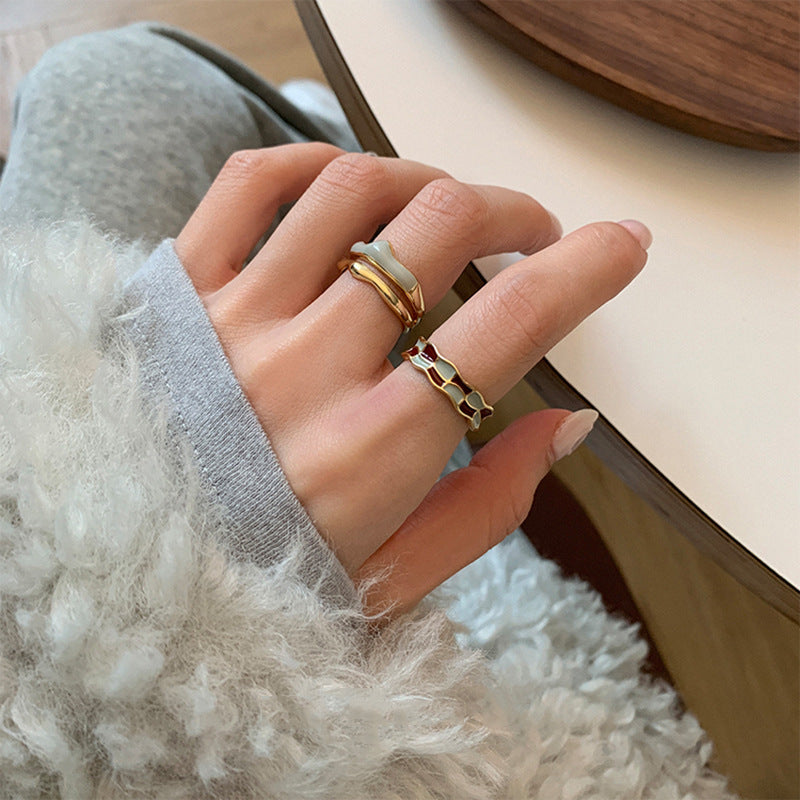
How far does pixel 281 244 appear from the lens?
400 mm

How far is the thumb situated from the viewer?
365 mm

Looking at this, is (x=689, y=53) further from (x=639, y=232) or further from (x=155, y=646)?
(x=155, y=646)

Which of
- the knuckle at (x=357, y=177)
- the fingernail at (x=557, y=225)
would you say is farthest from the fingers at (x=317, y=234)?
the fingernail at (x=557, y=225)

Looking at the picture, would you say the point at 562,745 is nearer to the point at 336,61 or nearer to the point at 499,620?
the point at 499,620

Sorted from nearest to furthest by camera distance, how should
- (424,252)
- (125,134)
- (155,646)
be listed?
(155,646)
(424,252)
(125,134)

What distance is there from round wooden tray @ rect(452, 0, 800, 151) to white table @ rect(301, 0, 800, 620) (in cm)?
3

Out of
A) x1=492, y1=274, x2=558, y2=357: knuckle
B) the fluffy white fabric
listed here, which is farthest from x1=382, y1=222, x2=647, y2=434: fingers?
the fluffy white fabric

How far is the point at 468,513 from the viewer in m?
0.39

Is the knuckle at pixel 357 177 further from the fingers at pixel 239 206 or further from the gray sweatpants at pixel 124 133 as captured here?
the gray sweatpants at pixel 124 133

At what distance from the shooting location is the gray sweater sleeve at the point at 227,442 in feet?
1.05

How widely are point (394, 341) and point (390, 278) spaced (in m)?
0.04

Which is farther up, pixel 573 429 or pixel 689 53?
pixel 689 53

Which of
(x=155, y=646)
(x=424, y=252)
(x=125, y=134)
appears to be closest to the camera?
(x=155, y=646)

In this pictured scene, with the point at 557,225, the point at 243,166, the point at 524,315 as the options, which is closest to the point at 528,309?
the point at 524,315
